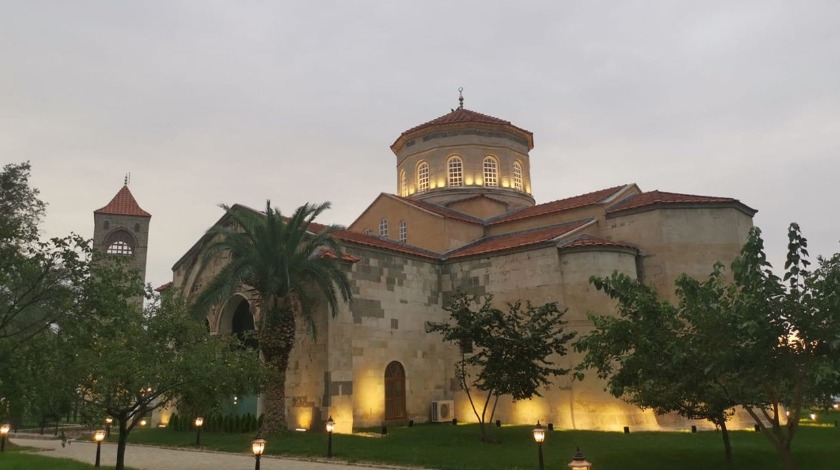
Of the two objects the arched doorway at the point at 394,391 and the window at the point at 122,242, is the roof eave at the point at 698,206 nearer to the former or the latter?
the arched doorway at the point at 394,391

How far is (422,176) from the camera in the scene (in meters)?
36.2

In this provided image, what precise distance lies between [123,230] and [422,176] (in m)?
33.3

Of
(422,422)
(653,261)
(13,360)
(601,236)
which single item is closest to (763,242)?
(13,360)

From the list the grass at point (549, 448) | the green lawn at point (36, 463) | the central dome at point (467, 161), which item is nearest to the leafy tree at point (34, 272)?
the green lawn at point (36, 463)

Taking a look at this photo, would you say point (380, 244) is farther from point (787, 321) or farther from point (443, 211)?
point (787, 321)

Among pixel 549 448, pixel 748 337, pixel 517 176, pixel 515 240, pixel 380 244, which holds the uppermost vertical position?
pixel 517 176

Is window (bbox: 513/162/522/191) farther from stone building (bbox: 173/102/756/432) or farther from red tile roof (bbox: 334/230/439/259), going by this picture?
red tile roof (bbox: 334/230/439/259)

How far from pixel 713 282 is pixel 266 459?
13.2 m

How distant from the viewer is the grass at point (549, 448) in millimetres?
15953

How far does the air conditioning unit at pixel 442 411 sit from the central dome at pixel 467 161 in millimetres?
11487

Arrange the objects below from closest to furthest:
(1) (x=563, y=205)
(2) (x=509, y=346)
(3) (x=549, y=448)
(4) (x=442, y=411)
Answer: (3) (x=549, y=448)
(2) (x=509, y=346)
(4) (x=442, y=411)
(1) (x=563, y=205)

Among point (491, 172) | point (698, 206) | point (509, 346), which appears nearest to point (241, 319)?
point (509, 346)

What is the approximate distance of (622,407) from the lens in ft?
75.8

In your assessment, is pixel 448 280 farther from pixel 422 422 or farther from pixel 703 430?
pixel 703 430
